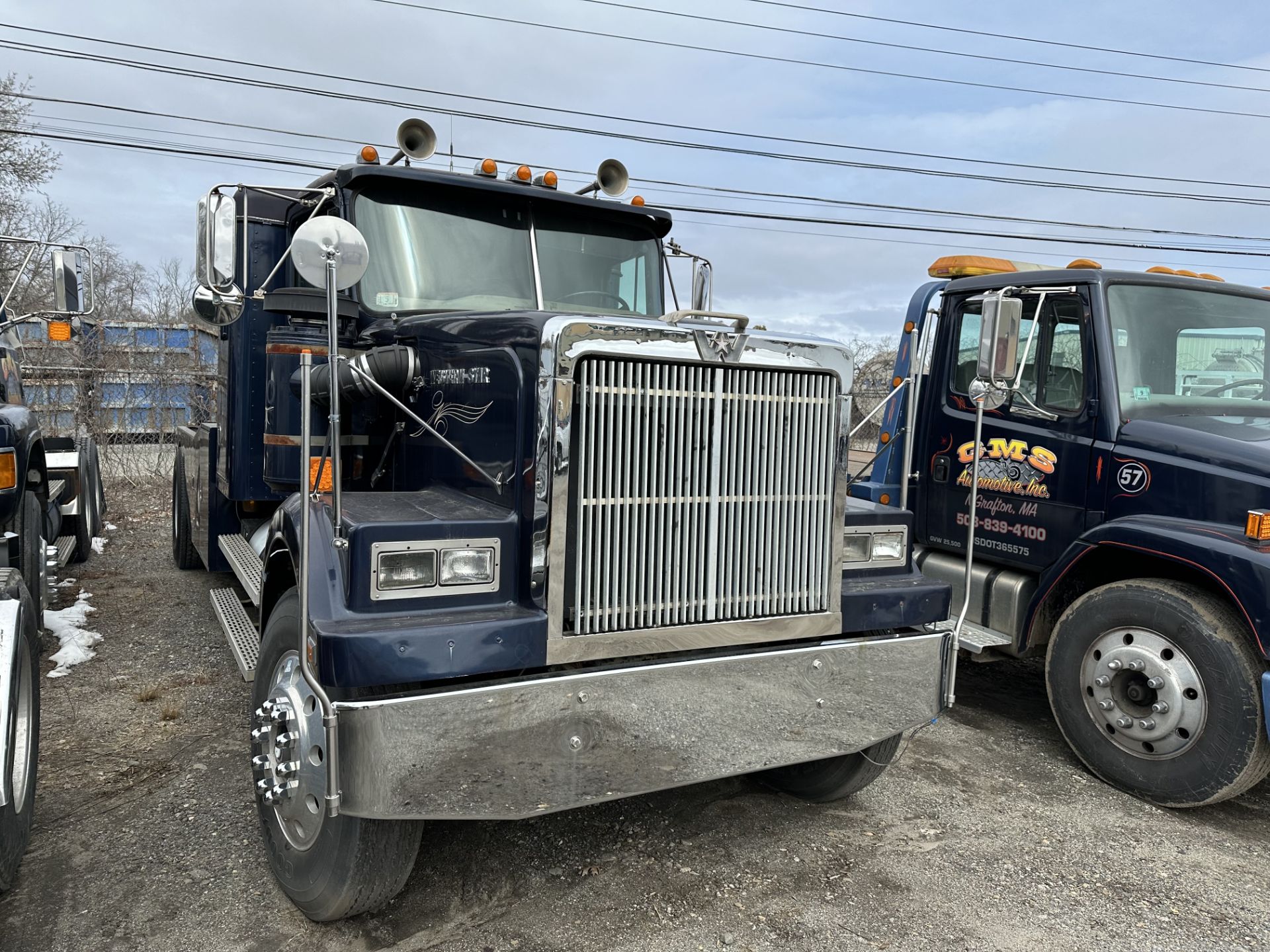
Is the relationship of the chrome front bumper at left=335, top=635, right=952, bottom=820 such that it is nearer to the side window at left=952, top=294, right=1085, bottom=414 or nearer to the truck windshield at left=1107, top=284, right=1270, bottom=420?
the side window at left=952, top=294, right=1085, bottom=414

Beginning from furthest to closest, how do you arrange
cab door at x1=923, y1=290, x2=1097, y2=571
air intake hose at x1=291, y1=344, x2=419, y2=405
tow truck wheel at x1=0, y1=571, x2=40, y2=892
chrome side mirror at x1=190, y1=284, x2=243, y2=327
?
cab door at x1=923, y1=290, x2=1097, y2=571
chrome side mirror at x1=190, y1=284, x2=243, y2=327
air intake hose at x1=291, y1=344, x2=419, y2=405
tow truck wheel at x1=0, y1=571, x2=40, y2=892

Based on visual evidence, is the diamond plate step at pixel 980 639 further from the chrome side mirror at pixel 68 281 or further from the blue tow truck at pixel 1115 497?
the chrome side mirror at pixel 68 281

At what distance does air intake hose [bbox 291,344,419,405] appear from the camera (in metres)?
3.40

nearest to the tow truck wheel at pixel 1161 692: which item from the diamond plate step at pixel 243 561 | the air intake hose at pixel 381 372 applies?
the air intake hose at pixel 381 372

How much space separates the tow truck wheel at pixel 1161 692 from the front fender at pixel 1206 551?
145 mm

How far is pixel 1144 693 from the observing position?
13.1 ft

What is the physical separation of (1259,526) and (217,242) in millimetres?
4402

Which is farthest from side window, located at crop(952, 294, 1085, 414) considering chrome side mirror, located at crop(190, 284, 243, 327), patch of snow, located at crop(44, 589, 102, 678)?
patch of snow, located at crop(44, 589, 102, 678)

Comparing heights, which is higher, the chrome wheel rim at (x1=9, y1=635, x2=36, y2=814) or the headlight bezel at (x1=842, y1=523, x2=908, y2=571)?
the headlight bezel at (x1=842, y1=523, x2=908, y2=571)

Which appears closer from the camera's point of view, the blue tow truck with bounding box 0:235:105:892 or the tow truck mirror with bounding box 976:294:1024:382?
the blue tow truck with bounding box 0:235:105:892

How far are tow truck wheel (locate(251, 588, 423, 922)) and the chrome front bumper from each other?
0.25m

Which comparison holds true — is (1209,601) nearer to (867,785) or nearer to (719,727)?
(867,785)

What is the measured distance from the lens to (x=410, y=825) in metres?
2.71

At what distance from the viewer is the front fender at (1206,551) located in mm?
3580
